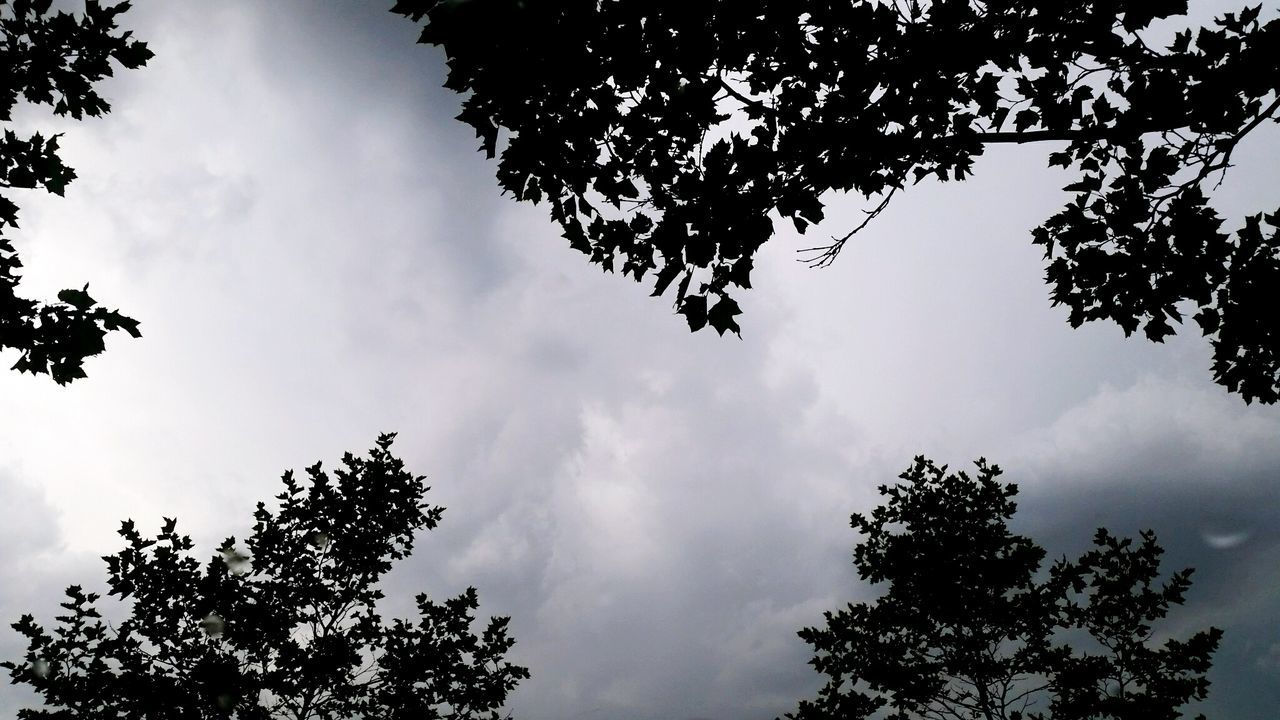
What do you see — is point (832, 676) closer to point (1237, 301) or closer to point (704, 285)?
point (1237, 301)

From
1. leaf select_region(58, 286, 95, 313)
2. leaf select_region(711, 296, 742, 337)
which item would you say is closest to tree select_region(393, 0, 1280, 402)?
leaf select_region(711, 296, 742, 337)

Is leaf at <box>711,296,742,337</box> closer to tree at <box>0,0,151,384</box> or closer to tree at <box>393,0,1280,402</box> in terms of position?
tree at <box>393,0,1280,402</box>

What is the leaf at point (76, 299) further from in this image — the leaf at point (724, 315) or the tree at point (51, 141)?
the leaf at point (724, 315)

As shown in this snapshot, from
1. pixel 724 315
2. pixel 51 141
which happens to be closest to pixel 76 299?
pixel 51 141

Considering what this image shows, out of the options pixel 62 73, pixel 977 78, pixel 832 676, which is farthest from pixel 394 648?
pixel 977 78

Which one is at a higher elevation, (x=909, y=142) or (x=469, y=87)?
(x=909, y=142)

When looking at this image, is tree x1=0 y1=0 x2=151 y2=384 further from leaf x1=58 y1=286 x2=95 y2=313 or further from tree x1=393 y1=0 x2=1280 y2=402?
tree x1=393 y1=0 x2=1280 y2=402

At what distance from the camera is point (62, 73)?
6.08m

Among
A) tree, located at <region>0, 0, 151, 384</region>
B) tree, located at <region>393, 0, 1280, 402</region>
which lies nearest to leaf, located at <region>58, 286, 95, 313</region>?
tree, located at <region>0, 0, 151, 384</region>

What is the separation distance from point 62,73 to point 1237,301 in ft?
39.4

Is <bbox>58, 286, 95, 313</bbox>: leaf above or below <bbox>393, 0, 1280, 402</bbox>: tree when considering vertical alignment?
below

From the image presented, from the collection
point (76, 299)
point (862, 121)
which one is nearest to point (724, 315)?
point (862, 121)

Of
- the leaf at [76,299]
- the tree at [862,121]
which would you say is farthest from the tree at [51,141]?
the tree at [862,121]

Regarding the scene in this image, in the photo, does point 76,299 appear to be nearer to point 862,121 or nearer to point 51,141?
point 51,141
